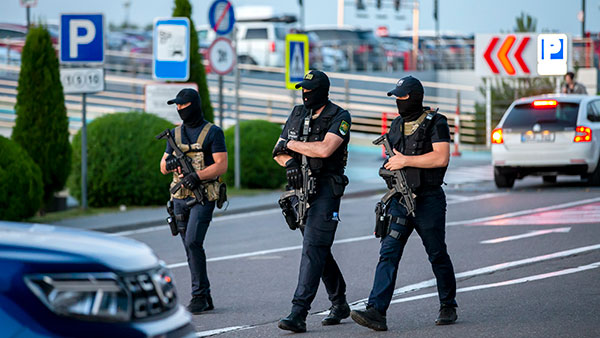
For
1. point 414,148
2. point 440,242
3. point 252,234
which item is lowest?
point 252,234

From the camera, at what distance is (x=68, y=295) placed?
12.6 ft

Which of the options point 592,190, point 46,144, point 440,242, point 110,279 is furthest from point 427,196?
point 592,190

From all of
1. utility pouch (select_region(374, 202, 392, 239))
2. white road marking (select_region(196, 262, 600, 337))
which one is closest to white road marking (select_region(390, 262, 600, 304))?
A: white road marking (select_region(196, 262, 600, 337))

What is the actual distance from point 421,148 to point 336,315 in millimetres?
1377

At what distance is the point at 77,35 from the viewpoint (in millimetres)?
16219

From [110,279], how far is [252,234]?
34.2ft

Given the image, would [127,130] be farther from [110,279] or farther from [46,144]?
[110,279]

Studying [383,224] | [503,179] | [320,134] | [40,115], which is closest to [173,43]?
[40,115]

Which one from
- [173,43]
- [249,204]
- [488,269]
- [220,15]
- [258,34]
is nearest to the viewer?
[488,269]

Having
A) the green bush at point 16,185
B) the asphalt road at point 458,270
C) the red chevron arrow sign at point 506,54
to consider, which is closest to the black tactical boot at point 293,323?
the asphalt road at point 458,270

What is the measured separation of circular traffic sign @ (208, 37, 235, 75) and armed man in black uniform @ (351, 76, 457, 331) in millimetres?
11611

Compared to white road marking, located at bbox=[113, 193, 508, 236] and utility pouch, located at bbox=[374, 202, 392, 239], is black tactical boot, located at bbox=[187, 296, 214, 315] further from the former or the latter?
white road marking, located at bbox=[113, 193, 508, 236]

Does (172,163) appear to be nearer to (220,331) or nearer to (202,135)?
(202,135)

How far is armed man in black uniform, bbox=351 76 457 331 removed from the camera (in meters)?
7.48
